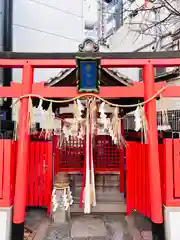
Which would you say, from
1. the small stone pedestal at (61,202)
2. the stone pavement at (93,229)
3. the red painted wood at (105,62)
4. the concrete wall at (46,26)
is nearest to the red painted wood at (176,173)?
the stone pavement at (93,229)

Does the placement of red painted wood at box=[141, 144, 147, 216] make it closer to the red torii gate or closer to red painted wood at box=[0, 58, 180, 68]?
the red torii gate

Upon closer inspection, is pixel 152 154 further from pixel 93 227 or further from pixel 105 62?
pixel 93 227

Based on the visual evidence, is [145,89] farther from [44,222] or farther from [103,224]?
[44,222]

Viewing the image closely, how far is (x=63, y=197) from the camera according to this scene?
604 cm

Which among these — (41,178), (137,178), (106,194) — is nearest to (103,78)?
(137,178)

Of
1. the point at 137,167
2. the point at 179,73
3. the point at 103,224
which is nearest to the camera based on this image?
the point at 137,167

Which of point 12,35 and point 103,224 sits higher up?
point 12,35

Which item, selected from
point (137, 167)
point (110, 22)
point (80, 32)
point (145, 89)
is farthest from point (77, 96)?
point (110, 22)

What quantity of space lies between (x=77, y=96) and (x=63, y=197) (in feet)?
10.2

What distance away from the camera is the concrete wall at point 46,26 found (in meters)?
10.5

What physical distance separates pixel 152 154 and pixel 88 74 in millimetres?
2038

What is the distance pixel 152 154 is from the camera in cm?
432

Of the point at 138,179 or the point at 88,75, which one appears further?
the point at 138,179

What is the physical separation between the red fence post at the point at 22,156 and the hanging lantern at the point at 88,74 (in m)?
1.06
